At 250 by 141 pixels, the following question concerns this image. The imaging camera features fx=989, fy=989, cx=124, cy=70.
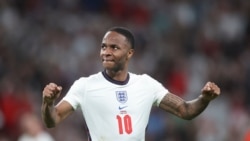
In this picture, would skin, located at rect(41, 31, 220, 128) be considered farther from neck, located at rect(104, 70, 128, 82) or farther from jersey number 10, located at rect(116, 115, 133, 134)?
jersey number 10, located at rect(116, 115, 133, 134)

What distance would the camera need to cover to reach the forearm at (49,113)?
8.36m

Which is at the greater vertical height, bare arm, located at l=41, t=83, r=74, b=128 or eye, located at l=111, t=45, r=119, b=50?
eye, located at l=111, t=45, r=119, b=50

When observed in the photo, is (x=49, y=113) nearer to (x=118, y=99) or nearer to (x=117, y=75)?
(x=118, y=99)

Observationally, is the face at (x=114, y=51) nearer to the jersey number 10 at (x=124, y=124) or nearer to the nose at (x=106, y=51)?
the nose at (x=106, y=51)

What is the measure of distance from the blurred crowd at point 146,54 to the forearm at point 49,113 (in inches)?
215

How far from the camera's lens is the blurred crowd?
50.2 feet

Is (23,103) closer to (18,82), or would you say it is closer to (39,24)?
(18,82)

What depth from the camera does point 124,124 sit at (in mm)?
8758

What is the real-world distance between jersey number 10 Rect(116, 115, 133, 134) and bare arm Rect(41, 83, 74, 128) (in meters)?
0.45

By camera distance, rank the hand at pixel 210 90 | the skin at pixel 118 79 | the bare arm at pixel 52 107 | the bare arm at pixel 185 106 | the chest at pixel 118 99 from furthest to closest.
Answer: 1. the bare arm at pixel 185 106
2. the chest at pixel 118 99
3. the hand at pixel 210 90
4. the skin at pixel 118 79
5. the bare arm at pixel 52 107

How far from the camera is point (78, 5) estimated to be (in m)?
18.2

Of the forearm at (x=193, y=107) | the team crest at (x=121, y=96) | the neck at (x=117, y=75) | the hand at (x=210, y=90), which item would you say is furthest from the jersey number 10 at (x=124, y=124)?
the hand at (x=210, y=90)

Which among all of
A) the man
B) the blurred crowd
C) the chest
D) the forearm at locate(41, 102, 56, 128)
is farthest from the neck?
→ the blurred crowd

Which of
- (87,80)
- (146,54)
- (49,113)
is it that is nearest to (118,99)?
(87,80)
